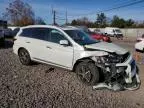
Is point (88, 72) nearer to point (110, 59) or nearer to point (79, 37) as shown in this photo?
point (110, 59)

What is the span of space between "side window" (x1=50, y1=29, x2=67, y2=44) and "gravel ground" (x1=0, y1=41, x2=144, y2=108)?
1.23m

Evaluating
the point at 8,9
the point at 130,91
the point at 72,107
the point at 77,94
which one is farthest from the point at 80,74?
the point at 8,9

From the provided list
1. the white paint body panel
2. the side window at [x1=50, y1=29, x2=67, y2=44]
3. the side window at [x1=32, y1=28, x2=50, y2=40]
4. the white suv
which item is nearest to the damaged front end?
the white suv

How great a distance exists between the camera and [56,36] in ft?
27.1

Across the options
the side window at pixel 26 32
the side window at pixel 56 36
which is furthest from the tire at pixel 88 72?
the side window at pixel 26 32

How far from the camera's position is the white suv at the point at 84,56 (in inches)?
270

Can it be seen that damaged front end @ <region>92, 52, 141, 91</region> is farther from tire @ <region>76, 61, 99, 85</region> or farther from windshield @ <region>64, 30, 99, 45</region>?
windshield @ <region>64, 30, 99, 45</region>

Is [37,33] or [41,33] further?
[37,33]

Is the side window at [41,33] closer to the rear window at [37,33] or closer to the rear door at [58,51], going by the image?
the rear window at [37,33]

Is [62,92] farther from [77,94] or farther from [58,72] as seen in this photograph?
[58,72]

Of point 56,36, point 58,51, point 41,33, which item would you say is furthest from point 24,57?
point 58,51

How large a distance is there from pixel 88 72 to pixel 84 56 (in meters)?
0.52

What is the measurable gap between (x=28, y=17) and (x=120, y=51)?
226ft

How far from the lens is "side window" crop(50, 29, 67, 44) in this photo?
26.5 ft
